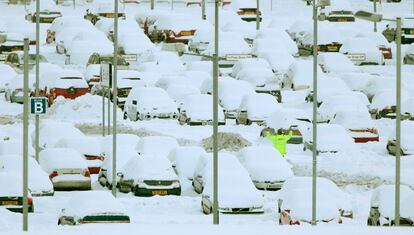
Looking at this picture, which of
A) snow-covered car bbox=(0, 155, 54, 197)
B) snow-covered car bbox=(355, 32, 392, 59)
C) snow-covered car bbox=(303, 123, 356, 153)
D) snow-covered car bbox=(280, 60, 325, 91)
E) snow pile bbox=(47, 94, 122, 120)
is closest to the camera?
snow-covered car bbox=(0, 155, 54, 197)

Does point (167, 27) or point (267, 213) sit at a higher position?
point (167, 27)

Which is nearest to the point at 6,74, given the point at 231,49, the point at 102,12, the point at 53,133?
the point at 231,49

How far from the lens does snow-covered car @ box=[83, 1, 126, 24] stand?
86.4 meters

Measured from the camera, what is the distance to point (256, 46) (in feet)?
250

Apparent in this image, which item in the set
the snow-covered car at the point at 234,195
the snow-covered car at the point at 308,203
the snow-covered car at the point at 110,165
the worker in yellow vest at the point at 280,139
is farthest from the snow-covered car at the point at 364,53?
the snow-covered car at the point at 308,203

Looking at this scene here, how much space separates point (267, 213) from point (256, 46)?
33225 mm

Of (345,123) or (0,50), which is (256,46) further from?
(345,123)

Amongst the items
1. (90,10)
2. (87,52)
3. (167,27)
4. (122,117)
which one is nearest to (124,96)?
(122,117)

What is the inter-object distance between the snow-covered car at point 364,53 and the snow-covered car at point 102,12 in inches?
569

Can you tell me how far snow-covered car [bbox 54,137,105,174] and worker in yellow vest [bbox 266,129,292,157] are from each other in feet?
20.1

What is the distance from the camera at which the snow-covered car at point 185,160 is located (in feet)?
158

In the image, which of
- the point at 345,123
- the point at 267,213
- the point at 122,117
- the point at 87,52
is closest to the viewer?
the point at 267,213

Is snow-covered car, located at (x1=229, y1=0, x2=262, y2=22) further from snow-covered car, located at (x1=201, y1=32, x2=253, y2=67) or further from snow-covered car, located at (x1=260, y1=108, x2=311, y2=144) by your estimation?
snow-covered car, located at (x1=260, y1=108, x2=311, y2=144)

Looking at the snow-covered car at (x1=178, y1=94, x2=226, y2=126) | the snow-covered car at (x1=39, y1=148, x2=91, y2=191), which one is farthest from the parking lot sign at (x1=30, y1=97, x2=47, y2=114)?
the snow-covered car at (x1=178, y1=94, x2=226, y2=126)
